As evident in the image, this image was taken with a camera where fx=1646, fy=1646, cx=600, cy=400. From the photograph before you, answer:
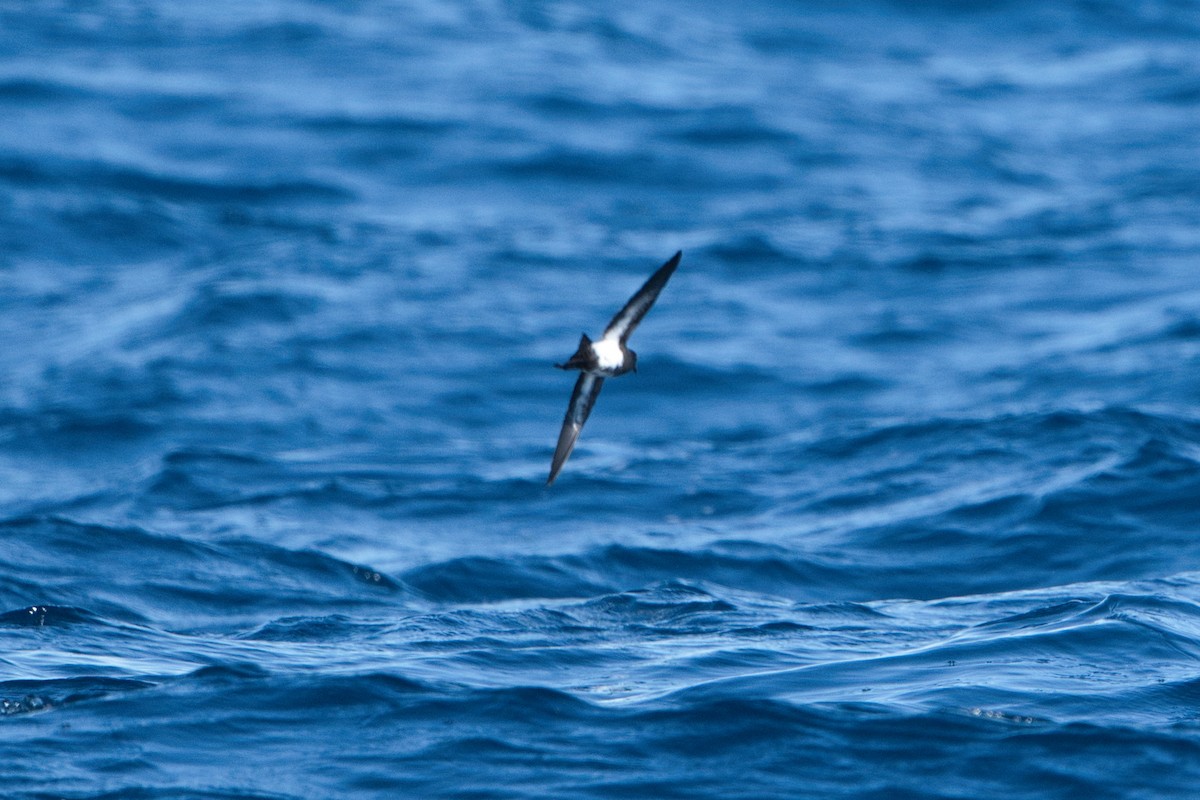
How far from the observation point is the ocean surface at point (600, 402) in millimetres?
7820

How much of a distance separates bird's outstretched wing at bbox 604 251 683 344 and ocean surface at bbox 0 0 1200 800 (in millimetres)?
1935

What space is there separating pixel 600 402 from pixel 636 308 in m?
9.39

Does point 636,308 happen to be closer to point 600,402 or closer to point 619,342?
point 619,342

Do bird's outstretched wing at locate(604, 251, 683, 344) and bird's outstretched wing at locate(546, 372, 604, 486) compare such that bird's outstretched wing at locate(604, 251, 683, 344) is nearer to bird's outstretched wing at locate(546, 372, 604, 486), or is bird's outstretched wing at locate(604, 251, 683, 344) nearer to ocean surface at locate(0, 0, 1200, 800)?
→ bird's outstretched wing at locate(546, 372, 604, 486)

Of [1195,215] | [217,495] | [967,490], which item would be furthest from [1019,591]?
[1195,215]

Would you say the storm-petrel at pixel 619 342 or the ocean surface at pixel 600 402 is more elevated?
the storm-petrel at pixel 619 342

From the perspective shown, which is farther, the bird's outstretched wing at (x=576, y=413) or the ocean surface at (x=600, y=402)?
the bird's outstretched wing at (x=576, y=413)

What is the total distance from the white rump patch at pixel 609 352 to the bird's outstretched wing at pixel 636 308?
0.09 ft

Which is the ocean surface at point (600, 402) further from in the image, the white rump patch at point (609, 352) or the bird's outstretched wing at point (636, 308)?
the bird's outstretched wing at point (636, 308)

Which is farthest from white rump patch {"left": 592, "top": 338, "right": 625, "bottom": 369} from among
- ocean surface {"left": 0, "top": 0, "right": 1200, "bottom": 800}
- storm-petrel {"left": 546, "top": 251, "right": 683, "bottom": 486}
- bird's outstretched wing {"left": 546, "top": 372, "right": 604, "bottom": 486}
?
ocean surface {"left": 0, "top": 0, "right": 1200, "bottom": 800}

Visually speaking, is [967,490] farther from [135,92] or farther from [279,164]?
[135,92]

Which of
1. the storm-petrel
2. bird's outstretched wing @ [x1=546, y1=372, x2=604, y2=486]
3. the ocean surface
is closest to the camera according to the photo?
the storm-petrel

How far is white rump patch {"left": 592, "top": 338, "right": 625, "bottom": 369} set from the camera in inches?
279

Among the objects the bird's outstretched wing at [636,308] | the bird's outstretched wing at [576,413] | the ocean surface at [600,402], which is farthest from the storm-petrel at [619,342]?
the ocean surface at [600,402]
